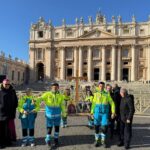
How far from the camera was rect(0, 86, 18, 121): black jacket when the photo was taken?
31.1 feet

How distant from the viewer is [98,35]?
65.4 metres

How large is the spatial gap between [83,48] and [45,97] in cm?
5732

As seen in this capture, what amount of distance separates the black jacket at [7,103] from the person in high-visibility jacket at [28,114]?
34 cm

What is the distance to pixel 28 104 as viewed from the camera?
10.1 meters

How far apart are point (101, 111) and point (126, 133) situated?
1.02 meters

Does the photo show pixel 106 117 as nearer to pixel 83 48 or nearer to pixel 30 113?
pixel 30 113

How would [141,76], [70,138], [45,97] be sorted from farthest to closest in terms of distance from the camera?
[141,76], [70,138], [45,97]

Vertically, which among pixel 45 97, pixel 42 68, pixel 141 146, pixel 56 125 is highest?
pixel 42 68

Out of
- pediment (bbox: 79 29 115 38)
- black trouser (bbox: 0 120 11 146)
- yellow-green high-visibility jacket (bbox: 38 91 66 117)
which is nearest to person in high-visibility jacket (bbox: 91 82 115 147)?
yellow-green high-visibility jacket (bbox: 38 91 66 117)

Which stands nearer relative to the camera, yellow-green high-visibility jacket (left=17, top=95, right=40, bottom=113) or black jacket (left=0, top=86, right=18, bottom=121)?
black jacket (left=0, top=86, right=18, bottom=121)

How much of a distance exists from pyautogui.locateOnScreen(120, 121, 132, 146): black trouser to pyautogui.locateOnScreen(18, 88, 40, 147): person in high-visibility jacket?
272 centimetres

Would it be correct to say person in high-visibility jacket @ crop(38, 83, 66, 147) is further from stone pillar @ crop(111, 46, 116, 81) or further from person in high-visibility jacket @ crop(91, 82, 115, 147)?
stone pillar @ crop(111, 46, 116, 81)

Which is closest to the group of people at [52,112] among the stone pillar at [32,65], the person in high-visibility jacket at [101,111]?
the person in high-visibility jacket at [101,111]

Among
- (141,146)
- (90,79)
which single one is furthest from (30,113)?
(90,79)
